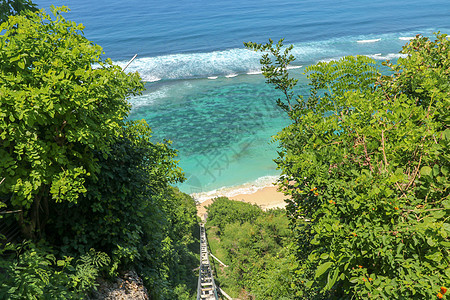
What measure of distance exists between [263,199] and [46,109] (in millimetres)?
23947

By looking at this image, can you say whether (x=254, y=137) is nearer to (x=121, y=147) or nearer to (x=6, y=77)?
(x=121, y=147)

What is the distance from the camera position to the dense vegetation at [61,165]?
3.94 metres

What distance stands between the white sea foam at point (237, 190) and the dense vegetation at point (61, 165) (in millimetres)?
19997

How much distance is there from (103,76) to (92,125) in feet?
3.05

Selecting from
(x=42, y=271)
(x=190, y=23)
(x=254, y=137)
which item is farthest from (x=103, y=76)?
(x=190, y=23)

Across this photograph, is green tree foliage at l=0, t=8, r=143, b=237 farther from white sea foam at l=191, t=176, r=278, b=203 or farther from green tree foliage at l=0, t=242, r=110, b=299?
white sea foam at l=191, t=176, r=278, b=203

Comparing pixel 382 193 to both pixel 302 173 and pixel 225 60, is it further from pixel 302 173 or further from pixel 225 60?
pixel 225 60

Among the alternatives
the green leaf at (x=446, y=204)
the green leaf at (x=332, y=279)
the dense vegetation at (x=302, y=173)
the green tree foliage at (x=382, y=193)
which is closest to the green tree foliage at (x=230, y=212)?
the dense vegetation at (x=302, y=173)

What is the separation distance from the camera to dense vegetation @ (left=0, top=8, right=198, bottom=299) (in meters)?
3.94

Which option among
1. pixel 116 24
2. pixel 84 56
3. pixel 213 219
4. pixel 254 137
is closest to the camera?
pixel 84 56

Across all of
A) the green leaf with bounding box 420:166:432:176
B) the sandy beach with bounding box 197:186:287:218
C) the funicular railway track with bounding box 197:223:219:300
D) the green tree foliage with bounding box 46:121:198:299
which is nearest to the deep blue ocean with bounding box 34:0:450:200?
the sandy beach with bounding box 197:186:287:218

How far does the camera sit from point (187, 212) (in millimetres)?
21750

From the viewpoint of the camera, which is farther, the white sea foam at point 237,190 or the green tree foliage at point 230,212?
the white sea foam at point 237,190

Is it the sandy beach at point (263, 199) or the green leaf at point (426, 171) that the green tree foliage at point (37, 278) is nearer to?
the green leaf at point (426, 171)
